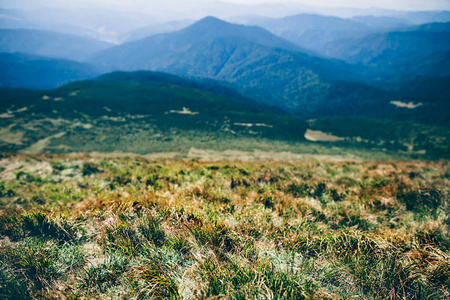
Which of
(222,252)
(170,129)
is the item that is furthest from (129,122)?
(222,252)

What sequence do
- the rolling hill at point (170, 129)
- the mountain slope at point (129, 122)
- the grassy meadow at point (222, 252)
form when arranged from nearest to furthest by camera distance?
the grassy meadow at point (222, 252) → the rolling hill at point (170, 129) → the mountain slope at point (129, 122)

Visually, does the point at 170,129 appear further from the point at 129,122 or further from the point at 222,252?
the point at 222,252

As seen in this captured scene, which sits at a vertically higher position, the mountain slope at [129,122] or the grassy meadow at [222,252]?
the grassy meadow at [222,252]

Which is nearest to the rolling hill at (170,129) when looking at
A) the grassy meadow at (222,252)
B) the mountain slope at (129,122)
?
the mountain slope at (129,122)

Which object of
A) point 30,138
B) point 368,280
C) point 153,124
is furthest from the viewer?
point 153,124

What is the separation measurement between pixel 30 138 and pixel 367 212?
7299 cm

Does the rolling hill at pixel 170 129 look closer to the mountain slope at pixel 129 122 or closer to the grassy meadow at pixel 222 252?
the mountain slope at pixel 129 122

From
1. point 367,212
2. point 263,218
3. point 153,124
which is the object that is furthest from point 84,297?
point 153,124

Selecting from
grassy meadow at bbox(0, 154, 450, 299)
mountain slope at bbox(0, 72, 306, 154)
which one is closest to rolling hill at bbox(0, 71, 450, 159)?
mountain slope at bbox(0, 72, 306, 154)

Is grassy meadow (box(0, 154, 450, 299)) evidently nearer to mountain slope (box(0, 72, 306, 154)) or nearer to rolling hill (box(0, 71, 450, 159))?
rolling hill (box(0, 71, 450, 159))

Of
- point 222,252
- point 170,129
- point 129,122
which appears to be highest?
point 222,252

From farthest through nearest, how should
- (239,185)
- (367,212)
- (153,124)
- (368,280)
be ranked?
(153,124), (239,185), (367,212), (368,280)

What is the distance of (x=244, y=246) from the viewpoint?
11.8 feet

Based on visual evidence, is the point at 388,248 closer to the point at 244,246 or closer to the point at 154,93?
→ the point at 244,246
